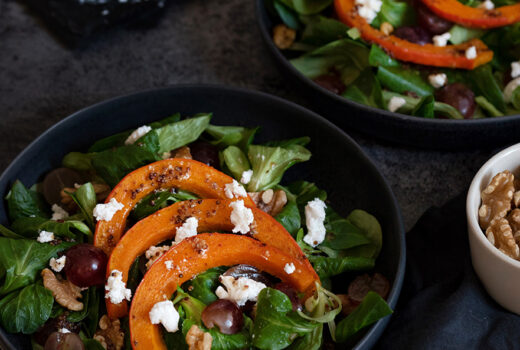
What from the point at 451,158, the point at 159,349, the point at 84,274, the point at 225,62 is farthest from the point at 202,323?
the point at 225,62

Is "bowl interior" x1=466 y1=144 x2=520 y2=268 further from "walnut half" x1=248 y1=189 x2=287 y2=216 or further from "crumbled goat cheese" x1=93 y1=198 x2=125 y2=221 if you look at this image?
"crumbled goat cheese" x1=93 y1=198 x2=125 y2=221

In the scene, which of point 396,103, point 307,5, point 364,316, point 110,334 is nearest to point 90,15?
point 307,5

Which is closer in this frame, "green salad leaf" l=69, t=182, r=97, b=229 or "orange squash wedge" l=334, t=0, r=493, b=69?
"green salad leaf" l=69, t=182, r=97, b=229

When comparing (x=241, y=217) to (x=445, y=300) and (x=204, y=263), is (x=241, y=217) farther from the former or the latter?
(x=445, y=300)

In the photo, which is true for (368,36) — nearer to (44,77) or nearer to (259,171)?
(259,171)

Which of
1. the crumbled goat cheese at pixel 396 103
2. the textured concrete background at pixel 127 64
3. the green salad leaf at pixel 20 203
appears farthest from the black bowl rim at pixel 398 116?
the green salad leaf at pixel 20 203

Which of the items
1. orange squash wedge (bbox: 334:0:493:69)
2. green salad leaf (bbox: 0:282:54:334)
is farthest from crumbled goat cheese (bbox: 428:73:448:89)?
green salad leaf (bbox: 0:282:54:334)
